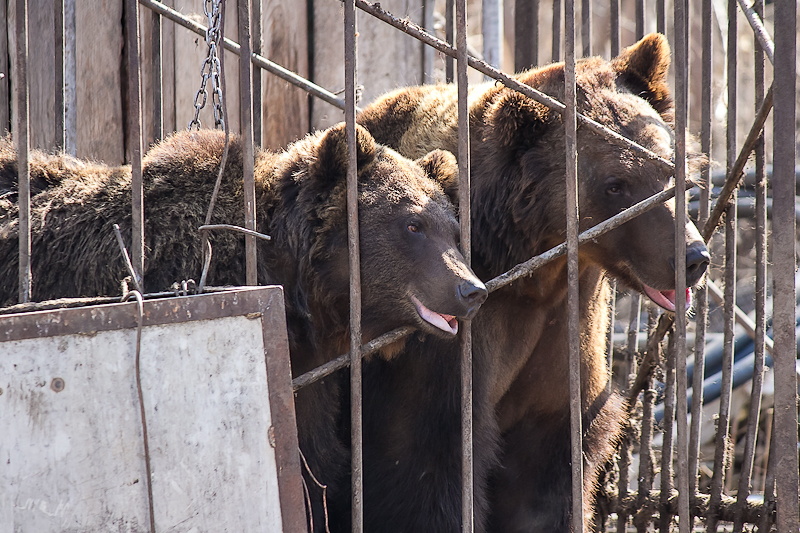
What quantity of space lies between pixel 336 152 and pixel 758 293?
2329mm

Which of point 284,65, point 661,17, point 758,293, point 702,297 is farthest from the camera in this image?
point 284,65

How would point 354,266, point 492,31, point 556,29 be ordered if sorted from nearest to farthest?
point 354,266 < point 556,29 < point 492,31

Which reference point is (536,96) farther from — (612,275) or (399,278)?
(612,275)

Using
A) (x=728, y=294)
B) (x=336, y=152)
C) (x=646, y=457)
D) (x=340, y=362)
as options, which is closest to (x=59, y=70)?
(x=336, y=152)

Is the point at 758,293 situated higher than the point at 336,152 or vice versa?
the point at 336,152

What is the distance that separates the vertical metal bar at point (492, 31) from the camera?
650 cm

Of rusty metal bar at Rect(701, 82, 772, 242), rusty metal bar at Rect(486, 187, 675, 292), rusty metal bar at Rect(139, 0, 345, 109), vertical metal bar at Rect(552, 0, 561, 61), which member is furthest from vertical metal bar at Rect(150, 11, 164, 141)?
rusty metal bar at Rect(701, 82, 772, 242)

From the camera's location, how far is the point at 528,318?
14.0 feet

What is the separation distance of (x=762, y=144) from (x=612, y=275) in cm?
109

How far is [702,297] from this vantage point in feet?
15.8

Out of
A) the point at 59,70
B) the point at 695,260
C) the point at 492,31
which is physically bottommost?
the point at 695,260

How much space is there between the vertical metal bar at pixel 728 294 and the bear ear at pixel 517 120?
114 cm

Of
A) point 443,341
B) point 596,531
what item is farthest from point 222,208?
point 596,531

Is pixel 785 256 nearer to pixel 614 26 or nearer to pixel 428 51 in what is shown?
pixel 614 26
